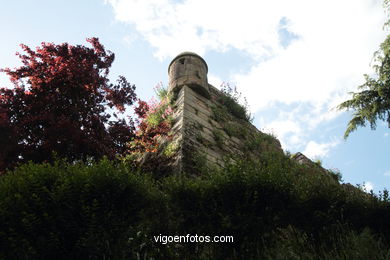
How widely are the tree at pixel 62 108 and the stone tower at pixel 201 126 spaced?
1.04m

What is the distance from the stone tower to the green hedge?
90 cm

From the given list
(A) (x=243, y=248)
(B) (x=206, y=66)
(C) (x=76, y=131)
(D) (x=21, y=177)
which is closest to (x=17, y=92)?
(C) (x=76, y=131)

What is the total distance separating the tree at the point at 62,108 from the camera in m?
4.18

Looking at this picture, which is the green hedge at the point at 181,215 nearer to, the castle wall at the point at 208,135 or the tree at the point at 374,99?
the castle wall at the point at 208,135

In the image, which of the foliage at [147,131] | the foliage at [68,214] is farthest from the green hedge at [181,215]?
the foliage at [147,131]

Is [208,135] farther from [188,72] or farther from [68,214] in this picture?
[68,214]

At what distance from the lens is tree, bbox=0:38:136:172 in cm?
418

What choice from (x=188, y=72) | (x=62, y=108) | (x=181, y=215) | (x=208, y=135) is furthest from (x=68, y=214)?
(x=188, y=72)

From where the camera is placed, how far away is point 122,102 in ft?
17.3

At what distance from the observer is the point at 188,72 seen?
321 inches

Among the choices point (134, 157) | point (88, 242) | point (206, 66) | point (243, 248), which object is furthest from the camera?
point (206, 66)

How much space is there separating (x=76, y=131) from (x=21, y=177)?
133 centimetres

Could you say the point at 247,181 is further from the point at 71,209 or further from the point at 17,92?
the point at 17,92

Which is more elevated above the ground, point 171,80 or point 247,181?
point 171,80
